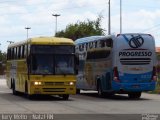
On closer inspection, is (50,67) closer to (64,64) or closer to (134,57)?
(64,64)

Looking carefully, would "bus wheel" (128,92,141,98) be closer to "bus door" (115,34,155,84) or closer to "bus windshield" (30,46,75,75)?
"bus door" (115,34,155,84)

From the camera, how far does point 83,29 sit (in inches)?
2975

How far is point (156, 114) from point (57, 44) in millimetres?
9801

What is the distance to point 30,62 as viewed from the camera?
2817 cm

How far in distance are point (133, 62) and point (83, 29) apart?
4623cm

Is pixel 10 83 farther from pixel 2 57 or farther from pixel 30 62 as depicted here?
pixel 2 57

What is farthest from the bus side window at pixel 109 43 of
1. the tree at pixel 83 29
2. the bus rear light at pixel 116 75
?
the tree at pixel 83 29

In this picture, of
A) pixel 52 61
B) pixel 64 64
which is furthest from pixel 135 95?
pixel 52 61

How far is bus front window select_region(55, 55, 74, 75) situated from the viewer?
28.2 m

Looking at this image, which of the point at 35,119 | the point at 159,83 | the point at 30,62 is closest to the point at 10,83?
the point at 30,62

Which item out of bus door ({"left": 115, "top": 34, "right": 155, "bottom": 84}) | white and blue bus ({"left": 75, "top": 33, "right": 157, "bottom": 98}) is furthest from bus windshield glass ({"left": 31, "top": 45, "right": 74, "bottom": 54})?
bus door ({"left": 115, "top": 34, "right": 155, "bottom": 84})

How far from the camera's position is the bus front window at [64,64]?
2823 centimetres

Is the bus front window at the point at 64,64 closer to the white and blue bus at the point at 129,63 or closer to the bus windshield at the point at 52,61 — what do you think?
the bus windshield at the point at 52,61

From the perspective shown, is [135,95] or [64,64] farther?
[135,95]
